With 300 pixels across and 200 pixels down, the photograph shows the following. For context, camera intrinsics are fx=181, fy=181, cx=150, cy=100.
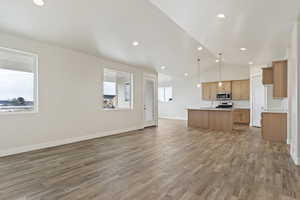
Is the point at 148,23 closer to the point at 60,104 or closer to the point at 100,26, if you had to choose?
the point at 100,26

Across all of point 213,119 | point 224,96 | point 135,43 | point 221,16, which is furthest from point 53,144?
point 224,96

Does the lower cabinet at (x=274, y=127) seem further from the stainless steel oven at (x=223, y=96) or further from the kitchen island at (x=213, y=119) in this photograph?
the stainless steel oven at (x=223, y=96)

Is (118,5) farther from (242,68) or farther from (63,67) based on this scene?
(242,68)

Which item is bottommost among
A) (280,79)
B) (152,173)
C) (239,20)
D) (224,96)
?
(152,173)

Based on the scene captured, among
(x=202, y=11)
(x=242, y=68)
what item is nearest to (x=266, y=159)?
(x=202, y=11)

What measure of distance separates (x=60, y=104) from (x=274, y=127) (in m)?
6.19

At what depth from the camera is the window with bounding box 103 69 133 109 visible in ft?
21.8

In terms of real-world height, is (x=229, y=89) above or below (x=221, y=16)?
below

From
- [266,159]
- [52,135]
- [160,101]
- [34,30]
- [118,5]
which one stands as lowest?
[266,159]

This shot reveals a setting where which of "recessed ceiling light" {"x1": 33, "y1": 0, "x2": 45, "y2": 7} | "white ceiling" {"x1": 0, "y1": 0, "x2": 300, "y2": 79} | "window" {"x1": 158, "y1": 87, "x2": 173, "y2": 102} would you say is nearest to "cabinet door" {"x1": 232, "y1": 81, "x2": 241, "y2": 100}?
"white ceiling" {"x1": 0, "y1": 0, "x2": 300, "y2": 79}

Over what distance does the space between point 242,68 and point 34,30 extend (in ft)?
29.8

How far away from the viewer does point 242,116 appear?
9.12 meters

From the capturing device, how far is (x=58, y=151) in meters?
4.26

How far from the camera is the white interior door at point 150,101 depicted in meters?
8.50
